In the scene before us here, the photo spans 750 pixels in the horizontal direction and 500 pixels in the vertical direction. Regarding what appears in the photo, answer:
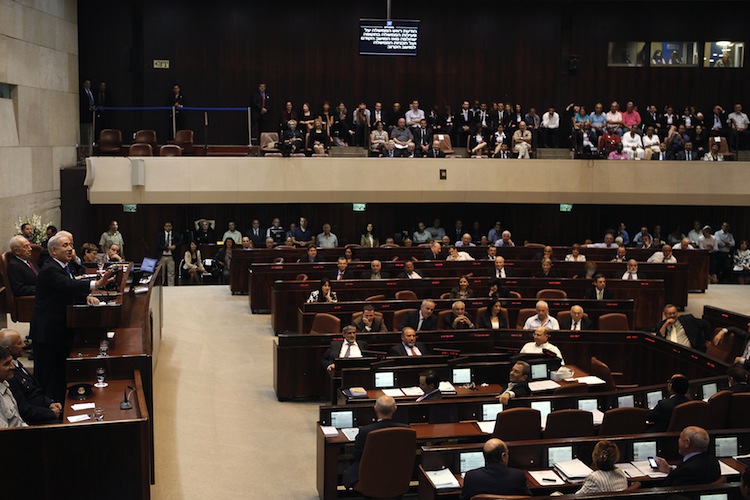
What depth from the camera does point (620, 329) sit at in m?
13.4

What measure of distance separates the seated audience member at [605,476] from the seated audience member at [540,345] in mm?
4131

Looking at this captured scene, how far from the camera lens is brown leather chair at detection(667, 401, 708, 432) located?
861 cm

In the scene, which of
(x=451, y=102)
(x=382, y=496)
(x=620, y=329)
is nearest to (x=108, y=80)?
(x=451, y=102)

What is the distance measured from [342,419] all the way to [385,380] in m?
1.44

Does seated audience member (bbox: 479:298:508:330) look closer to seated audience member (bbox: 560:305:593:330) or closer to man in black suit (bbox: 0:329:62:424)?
seated audience member (bbox: 560:305:593:330)

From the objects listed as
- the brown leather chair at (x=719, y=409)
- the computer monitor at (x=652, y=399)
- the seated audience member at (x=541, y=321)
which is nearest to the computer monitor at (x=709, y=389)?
the brown leather chair at (x=719, y=409)

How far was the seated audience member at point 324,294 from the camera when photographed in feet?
44.4

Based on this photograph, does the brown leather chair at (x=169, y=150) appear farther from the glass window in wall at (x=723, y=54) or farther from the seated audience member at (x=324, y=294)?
the glass window in wall at (x=723, y=54)

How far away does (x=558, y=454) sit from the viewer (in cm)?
764

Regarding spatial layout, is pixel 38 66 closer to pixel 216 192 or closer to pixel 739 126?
pixel 216 192

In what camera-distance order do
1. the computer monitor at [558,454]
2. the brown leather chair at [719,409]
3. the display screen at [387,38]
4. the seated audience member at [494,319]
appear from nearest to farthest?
1. the computer monitor at [558,454]
2. the brown leather chair at [719,409]
3. the seated audience member at [494,319]
4. the display screen at [387,38]

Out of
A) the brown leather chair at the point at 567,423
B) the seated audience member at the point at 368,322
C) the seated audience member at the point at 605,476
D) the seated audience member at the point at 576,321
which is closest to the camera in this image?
the seated audience member at the point at 605,476

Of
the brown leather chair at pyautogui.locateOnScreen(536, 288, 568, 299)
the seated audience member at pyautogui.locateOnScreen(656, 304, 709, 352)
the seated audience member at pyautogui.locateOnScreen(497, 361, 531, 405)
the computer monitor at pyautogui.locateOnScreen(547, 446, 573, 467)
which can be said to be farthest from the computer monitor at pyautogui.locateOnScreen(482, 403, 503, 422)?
the brown leather chair at pyautogui.locateOnScreen(536, 288, 568, 299)

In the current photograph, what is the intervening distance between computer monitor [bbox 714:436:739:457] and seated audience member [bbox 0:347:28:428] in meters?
5.72
